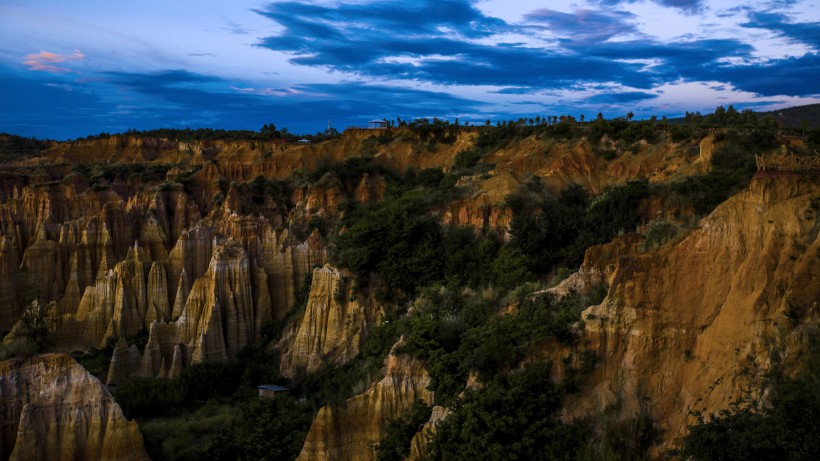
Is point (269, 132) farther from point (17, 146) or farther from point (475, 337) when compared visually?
point (475, 337)

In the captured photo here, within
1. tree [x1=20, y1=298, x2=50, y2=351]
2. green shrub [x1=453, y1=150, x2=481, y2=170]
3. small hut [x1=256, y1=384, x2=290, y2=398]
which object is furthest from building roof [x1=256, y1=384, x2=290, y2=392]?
green shrub [x1=453, y1=150, x2=481, y2=170]

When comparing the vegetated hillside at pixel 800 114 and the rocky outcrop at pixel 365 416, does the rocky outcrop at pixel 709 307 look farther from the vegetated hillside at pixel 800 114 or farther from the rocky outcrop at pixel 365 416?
the vegetated hillside at pixel 800 114

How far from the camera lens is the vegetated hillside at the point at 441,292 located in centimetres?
1236

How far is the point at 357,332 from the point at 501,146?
24224 millimetres

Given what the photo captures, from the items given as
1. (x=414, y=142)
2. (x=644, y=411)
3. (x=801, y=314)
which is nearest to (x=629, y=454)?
(x=644, y=411)

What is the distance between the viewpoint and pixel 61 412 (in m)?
15.0

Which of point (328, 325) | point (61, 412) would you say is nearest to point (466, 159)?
point (328, 325)

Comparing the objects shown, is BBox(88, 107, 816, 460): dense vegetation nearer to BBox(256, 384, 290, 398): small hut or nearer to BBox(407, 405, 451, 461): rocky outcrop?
BBox(407, 405, 451, 461): rocky outcrop

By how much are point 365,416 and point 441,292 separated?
5713 mm

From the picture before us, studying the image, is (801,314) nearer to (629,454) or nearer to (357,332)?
(629,454)

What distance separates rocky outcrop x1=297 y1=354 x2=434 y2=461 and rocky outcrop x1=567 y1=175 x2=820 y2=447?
4.10 m

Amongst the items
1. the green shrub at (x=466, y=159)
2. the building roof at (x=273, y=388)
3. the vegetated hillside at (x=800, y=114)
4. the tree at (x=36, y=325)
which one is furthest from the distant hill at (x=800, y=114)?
the tree at (x=36, y=325)

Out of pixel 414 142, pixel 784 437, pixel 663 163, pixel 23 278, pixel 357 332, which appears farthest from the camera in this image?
pixel 414 142

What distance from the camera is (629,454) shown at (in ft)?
38.3
